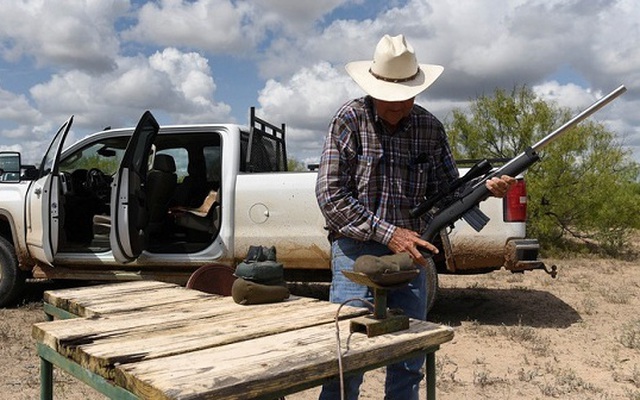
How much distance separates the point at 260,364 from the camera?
1.44 m

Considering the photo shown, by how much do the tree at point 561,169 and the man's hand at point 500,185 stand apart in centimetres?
836

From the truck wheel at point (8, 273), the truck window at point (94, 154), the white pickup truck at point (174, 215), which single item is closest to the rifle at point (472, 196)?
the white pickup truck at point (174, 215)

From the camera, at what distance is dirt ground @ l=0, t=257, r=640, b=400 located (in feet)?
13.0

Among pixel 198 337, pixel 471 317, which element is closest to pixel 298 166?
pixel 471 317

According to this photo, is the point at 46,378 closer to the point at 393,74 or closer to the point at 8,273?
the point at 393,74

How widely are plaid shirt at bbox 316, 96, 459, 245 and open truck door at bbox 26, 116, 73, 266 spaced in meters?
3.92

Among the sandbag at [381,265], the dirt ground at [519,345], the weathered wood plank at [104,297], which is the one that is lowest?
the dirt ground at [519,345]

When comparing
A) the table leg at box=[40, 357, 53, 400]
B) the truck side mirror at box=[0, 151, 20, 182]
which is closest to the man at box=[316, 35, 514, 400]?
the table leg at box=[40, 357, 53, 400]

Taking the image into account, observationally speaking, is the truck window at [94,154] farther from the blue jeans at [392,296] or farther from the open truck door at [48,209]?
the blue jeans at [392,296]

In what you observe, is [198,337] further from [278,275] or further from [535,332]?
[535,332]

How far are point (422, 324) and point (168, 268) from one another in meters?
4.06

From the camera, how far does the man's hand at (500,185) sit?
8.38 ft

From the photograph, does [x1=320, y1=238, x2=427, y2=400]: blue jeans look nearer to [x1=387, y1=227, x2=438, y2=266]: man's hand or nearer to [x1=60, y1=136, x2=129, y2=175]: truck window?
[x1=387, y1=227, x2=438, y2=266]: man's hand

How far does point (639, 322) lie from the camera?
5703 millimetres
